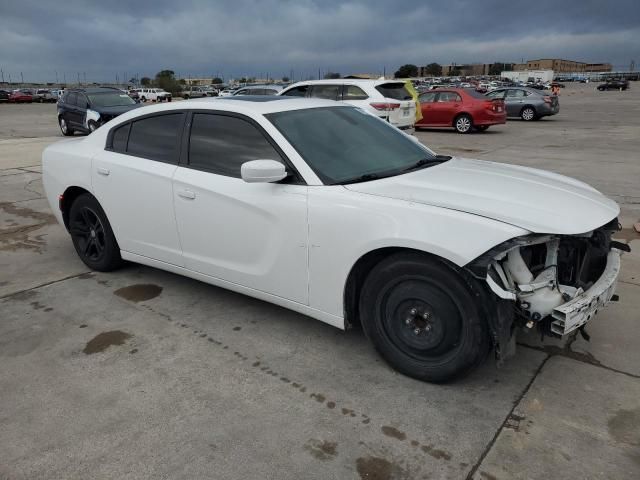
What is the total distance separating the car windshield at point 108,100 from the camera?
637 inches

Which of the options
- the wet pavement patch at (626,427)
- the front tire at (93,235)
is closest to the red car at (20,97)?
the front tire at (93,235)

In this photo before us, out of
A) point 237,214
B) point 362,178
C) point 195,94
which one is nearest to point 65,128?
point 237,214

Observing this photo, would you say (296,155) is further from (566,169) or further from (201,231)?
(566,169)

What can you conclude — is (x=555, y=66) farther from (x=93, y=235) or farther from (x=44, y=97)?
(x=93, y=235)

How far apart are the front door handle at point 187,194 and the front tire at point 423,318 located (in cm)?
144

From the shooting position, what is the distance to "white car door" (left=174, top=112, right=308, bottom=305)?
326 cm

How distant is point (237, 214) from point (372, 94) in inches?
376

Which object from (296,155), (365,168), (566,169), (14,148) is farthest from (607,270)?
(14,148)

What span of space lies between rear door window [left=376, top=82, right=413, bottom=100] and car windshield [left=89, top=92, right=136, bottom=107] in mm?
8310

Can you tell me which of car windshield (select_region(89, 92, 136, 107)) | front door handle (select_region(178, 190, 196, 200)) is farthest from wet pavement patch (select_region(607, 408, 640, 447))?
car windshield (select_region(89, 92, 136, 107))

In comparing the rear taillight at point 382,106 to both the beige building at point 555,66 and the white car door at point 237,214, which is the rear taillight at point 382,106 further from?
the beige building at point 555,66

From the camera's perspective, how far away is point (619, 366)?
314 centimetres

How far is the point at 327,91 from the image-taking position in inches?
498

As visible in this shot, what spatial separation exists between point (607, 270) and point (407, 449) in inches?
64.4
